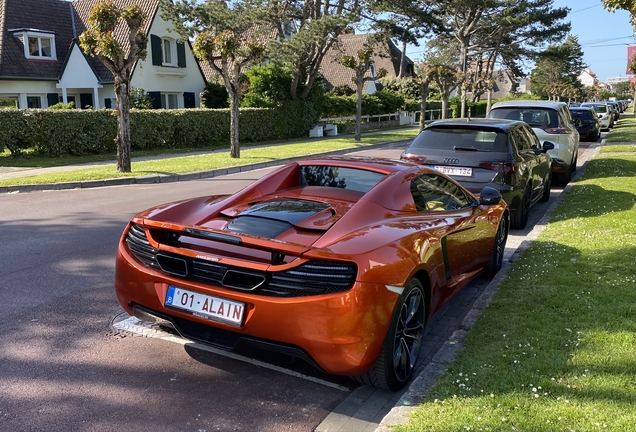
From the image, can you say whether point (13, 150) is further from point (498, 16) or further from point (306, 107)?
point (498, 16)

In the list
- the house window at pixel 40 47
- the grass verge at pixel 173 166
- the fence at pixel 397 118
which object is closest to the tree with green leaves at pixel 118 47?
the grass verge at pixel 173 166

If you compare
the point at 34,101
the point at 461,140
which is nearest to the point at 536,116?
the point at 461,140

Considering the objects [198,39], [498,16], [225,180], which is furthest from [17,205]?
[498,16]

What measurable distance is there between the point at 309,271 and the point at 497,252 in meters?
3.50

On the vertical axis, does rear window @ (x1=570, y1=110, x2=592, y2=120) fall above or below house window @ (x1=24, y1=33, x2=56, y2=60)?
below

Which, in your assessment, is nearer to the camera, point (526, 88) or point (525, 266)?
point (525, 266)

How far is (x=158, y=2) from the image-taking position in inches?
1292

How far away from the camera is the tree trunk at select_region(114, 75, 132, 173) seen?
1520 centimetres

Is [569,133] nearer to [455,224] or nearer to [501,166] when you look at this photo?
[501,166]

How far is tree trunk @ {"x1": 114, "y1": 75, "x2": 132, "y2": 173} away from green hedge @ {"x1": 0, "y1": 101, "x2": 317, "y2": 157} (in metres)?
4.77

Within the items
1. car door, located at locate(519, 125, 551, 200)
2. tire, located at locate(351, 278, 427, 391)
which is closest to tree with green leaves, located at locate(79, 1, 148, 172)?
car door, located at locate(519, 125, 551, 200)

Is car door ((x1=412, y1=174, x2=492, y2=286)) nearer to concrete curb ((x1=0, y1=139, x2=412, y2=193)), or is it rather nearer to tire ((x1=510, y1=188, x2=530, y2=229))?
tire ((x1=510, y1=188, x2=530, y2=229))

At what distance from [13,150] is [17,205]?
357 inches

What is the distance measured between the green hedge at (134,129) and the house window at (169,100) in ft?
25.6
